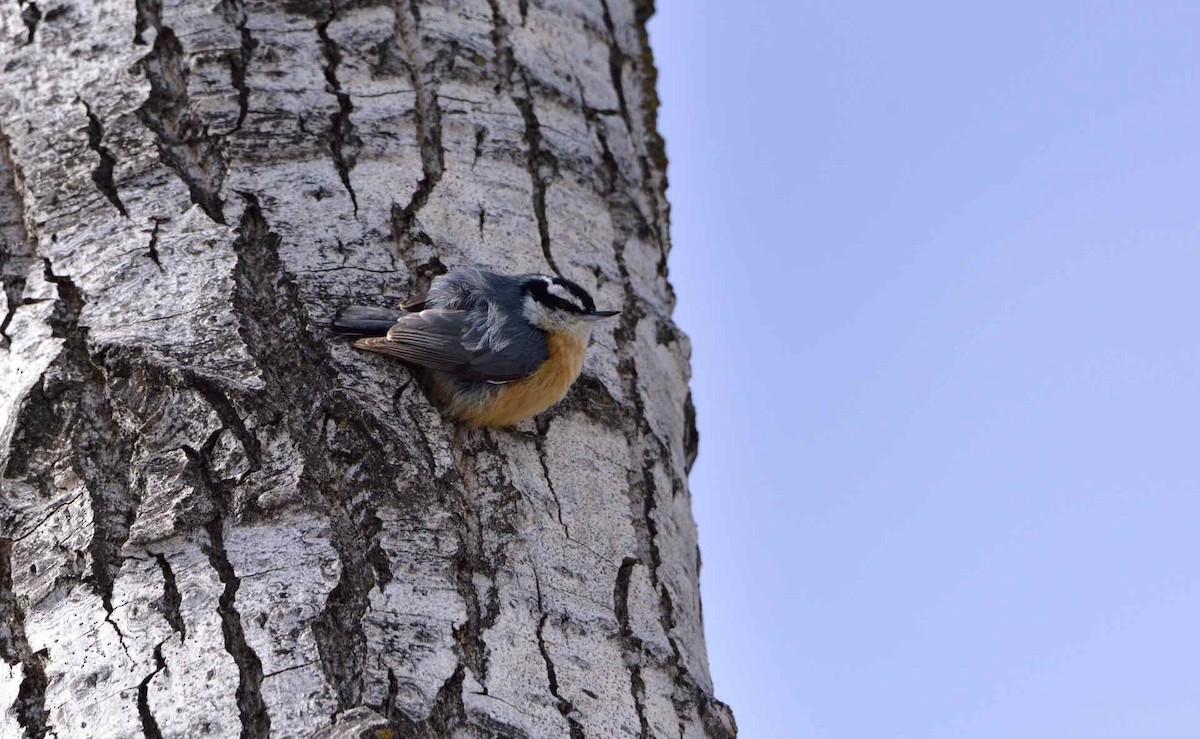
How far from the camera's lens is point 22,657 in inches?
80.1

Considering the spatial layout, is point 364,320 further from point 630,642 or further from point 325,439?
point 630,642

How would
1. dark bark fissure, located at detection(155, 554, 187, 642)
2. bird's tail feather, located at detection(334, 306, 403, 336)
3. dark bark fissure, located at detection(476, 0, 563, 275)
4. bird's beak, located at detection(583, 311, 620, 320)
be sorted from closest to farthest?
dark bark fissure, located at detection(155, 554, 187, 642)
bird's tail feather, located at detection(334, 306, 403, 336)
bird's beak, located at detection(583, 311, 620, 320)
dark bark fissure, located at detection(476, 0, 563, 275)

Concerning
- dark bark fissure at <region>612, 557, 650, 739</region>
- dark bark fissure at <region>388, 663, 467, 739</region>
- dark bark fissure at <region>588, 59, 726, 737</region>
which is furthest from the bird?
dark bark fissure at <region>388, 663, 467, 739</region>

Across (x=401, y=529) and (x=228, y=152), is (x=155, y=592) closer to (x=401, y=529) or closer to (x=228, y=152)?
(x=401, y=529)

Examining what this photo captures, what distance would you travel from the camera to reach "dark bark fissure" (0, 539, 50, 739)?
1938 mm

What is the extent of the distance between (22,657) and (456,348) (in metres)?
1.16

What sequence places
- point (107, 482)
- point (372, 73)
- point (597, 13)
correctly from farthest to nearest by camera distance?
point (597, 13), point (372, 73), point (107, 482)

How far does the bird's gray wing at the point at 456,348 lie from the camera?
2626 mm

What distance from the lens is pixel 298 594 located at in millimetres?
2014

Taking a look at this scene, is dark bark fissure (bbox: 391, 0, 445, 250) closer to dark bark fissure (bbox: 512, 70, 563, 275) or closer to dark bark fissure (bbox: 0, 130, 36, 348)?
dark bark fissure (bbox: 512, 70, 563, 275)

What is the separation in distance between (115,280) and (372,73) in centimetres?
94

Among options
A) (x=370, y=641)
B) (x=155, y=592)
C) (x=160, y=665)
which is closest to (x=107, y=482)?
(x=155, y=592)

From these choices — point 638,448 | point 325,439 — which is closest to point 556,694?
point 325,439

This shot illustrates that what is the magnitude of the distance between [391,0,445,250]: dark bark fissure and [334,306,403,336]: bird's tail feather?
0.27 m
